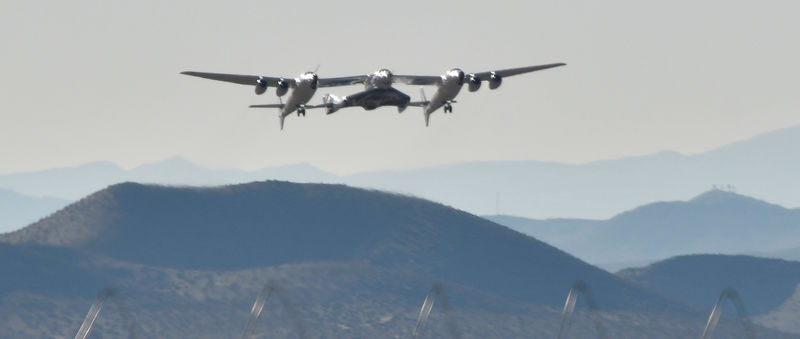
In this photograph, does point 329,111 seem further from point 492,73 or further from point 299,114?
point 492,73

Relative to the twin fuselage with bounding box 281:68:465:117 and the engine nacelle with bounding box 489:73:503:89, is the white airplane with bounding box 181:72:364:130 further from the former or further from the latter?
the engine nacelle with bounding box 489:73:503:89

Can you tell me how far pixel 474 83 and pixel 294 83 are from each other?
1500 cm

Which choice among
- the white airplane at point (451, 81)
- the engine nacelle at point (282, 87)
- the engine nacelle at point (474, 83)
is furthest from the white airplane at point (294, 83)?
the engine nacelle at point (474, 83)

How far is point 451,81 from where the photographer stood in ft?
369

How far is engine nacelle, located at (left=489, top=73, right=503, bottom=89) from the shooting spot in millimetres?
117631

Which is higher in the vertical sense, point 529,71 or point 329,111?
point 529,71

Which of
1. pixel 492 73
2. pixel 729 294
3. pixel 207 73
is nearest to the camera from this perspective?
pixel 207 73

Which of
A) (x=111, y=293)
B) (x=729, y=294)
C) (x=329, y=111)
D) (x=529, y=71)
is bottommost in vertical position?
(x=111, y=293)

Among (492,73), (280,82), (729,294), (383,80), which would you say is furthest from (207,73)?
(729,294)

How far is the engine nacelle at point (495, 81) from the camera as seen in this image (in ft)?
386

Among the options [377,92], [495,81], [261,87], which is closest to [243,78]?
[261,87]

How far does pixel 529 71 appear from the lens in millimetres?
118062

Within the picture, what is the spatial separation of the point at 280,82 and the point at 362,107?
692cm

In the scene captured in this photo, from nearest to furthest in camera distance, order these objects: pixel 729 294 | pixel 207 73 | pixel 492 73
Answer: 1. pixel 207 73
2. pixel 492 73
3. pixel 729 294
